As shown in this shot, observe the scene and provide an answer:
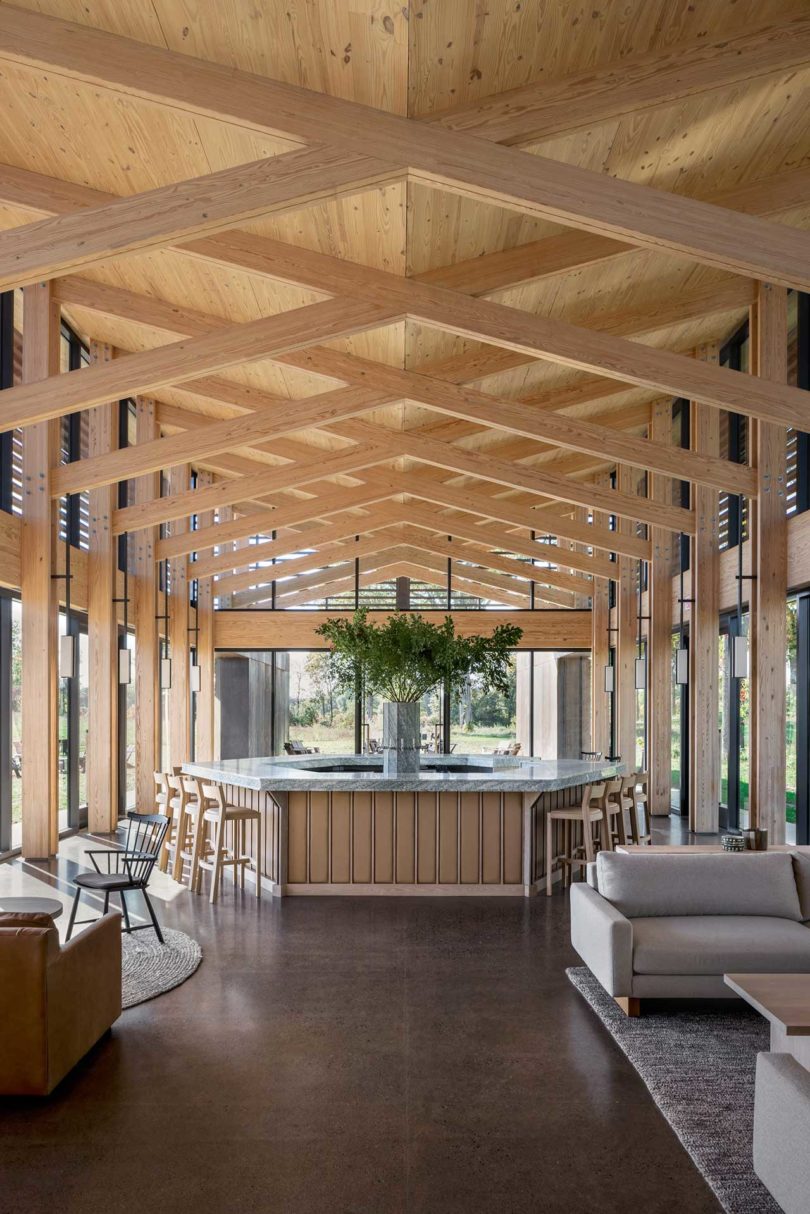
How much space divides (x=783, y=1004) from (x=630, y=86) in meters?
4.61

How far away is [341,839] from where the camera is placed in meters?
7.79

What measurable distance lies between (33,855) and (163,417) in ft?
19.9

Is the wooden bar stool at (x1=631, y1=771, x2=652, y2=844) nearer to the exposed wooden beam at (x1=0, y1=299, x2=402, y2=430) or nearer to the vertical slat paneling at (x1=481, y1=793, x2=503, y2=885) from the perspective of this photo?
the vertical slat paneling at (x1=481, y1=793, x2=503, y2=885)

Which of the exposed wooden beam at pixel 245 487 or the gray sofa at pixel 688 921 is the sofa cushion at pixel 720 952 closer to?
the gray sofa at pixel 688 921

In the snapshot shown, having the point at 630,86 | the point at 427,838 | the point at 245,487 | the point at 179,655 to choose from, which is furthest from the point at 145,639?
the point at 630,86

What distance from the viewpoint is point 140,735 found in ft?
40.3

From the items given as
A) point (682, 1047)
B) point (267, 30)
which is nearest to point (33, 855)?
point (682, 1047)

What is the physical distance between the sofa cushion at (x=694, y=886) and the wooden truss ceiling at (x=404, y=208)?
3.27 meters

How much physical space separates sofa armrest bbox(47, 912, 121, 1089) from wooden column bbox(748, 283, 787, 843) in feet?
19.4

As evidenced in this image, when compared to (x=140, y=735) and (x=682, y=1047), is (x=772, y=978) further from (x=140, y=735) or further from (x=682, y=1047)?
(x=140, y=735)

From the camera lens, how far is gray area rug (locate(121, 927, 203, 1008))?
5.26 metres

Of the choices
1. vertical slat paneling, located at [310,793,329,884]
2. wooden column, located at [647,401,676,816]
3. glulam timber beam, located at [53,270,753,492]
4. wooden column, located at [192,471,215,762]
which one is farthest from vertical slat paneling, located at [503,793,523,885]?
wooden column, located at [192,471,215,762]

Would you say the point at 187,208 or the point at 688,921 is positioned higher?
the point at 187,208

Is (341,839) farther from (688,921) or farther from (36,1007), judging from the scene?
(36,1007)
